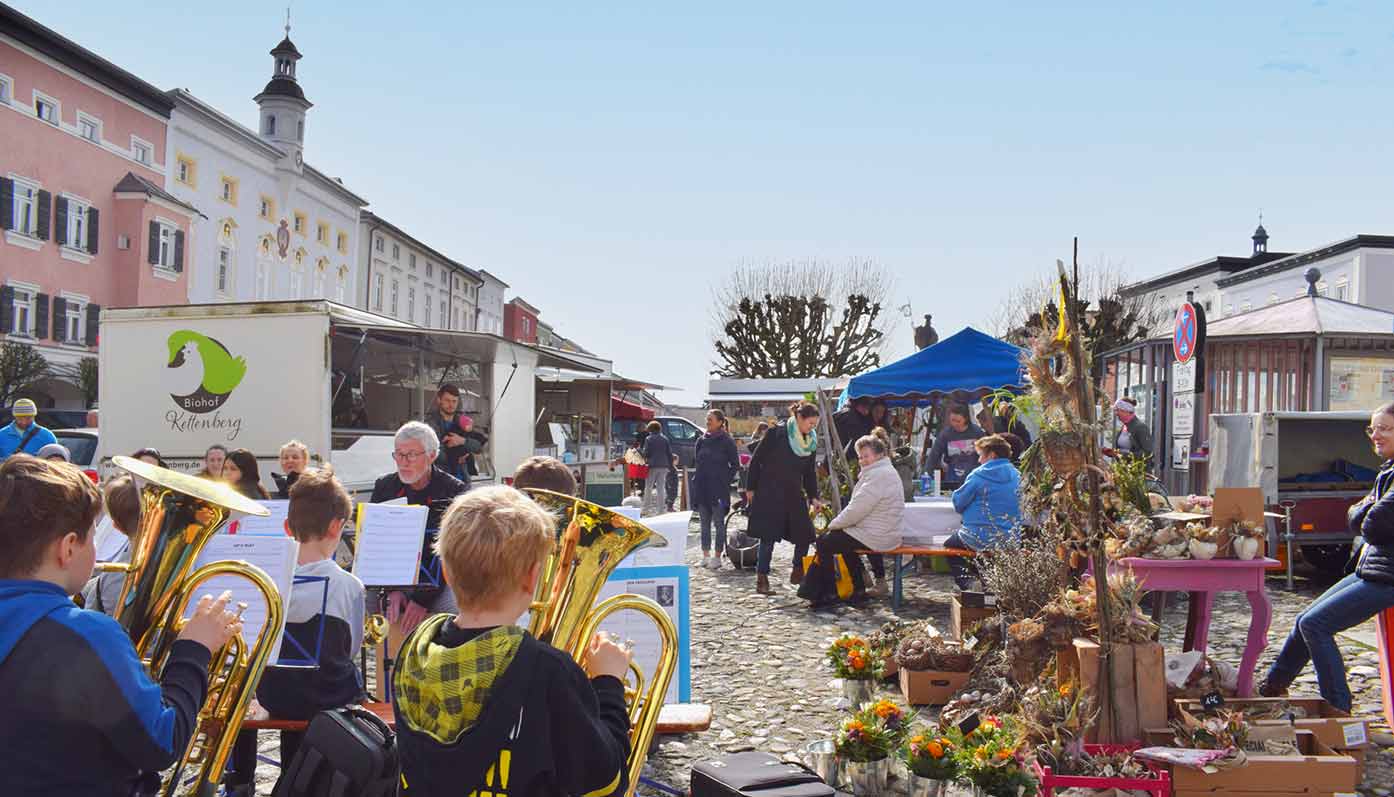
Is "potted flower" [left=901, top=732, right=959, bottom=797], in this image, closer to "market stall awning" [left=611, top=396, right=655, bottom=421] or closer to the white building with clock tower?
"market stall awning" [left=611, top=396, right=655, bottom=421]

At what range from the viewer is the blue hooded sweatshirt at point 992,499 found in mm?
8688

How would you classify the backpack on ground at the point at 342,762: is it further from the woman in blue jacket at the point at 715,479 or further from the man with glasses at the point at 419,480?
the woman in blue jacket at the point at 715,479

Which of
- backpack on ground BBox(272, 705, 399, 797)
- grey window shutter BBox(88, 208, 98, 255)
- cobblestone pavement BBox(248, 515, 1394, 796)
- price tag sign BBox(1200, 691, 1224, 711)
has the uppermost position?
grey window shutter BBox(88, 208, 98, 255)

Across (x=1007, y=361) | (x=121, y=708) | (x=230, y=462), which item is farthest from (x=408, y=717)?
(x=1007, y=361)

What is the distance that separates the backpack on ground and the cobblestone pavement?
7.12 feet

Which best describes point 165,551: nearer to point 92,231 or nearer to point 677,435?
point 677,435

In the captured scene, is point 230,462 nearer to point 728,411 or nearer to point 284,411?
point 284,411

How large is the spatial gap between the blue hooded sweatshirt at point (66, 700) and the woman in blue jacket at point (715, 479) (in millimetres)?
10088

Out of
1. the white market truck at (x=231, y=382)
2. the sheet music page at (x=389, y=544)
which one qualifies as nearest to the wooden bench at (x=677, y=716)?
the sheet music page at (x=389, y=544)

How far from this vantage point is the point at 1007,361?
12.9 meters

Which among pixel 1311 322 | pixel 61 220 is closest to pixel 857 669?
pixel 1311 322

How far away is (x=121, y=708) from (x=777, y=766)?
2805mm

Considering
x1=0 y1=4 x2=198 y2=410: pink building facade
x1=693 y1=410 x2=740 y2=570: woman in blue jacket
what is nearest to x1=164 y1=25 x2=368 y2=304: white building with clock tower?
x1=0 y1=4 x2=198 y2=410: pink building facade

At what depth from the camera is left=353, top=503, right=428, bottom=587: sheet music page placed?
15.9 ft
